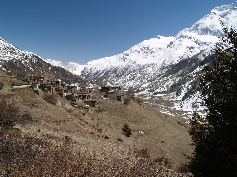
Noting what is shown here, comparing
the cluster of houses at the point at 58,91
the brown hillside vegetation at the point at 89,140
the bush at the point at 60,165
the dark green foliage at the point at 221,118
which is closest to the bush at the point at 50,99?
the brown hillside vegetation at the point at 89,140

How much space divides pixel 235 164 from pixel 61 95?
197 feet

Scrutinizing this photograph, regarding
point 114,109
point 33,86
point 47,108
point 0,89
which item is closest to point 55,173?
point 47,108

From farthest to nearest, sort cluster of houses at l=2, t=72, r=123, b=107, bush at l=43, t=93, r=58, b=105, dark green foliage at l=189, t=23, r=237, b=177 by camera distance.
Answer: cluster of houses at l=2, t=72, r=123, b=107
bush at l=43, t=93, r=58, b=105
dark green foliage at l=189, t=23, r=237, b=177

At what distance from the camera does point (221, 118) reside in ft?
41.3

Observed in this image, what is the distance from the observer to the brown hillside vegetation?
941 cm

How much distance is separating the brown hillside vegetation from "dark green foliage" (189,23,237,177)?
7.57ft

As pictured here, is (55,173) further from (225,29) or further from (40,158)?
(225,29)

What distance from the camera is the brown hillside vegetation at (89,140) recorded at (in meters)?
9.41

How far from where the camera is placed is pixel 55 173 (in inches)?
322

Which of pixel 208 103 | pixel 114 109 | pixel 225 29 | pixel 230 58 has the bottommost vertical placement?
pixel 114 109

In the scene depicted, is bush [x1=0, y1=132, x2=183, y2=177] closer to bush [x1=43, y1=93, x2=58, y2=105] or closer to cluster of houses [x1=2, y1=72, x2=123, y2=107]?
cluster of houses [x1=2, y1=72, x2=123, y2=107]

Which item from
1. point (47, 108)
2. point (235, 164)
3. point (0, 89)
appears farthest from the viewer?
point (0, 89)

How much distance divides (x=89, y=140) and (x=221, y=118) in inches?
855

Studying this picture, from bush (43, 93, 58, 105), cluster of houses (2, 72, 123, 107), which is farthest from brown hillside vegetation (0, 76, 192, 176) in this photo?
cluster of houses (2, 72, 123, 107)
